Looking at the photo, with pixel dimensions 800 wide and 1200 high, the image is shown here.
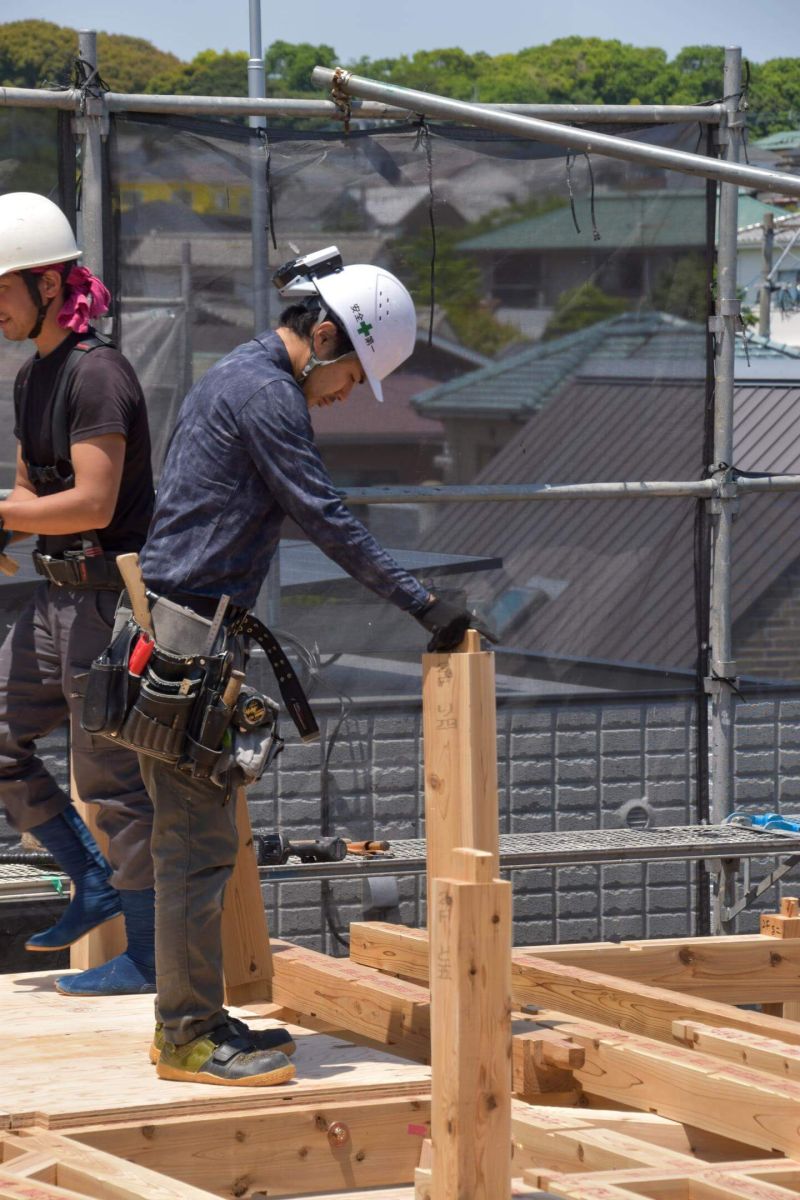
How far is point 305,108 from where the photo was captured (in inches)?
242

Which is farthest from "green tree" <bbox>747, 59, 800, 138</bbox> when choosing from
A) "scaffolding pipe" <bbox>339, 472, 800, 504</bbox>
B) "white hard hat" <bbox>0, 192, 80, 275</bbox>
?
"white hard hat" <bbox>0, 192, 80, 275</bbox>

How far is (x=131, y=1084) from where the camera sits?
12.8ft

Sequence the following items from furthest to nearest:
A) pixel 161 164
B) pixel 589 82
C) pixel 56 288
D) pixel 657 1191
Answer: pixel 589 82
pixel 161 164
pixel 56 288
pixel 657 1191

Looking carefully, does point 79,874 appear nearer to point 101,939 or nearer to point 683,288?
point 101,939

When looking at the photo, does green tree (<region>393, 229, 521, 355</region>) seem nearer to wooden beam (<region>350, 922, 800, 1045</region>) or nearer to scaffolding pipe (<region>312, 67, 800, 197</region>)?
scaffolding pipe (<region>312, 67, 800, 197</region>)

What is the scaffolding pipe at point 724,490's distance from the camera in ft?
21.9

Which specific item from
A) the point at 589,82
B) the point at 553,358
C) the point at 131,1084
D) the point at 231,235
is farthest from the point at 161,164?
the point at 589,82

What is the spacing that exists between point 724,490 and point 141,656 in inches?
136

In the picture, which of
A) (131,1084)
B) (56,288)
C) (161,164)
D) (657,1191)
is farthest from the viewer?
(161,164)

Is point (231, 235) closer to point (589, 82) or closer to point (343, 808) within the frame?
point (343, 808)

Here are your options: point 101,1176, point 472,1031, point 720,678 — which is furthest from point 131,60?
point 472,1031

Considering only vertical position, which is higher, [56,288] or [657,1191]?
[56,288]

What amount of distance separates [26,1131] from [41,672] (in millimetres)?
1482

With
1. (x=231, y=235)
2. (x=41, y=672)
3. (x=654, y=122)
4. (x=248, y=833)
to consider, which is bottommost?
(x=248, y=833)
